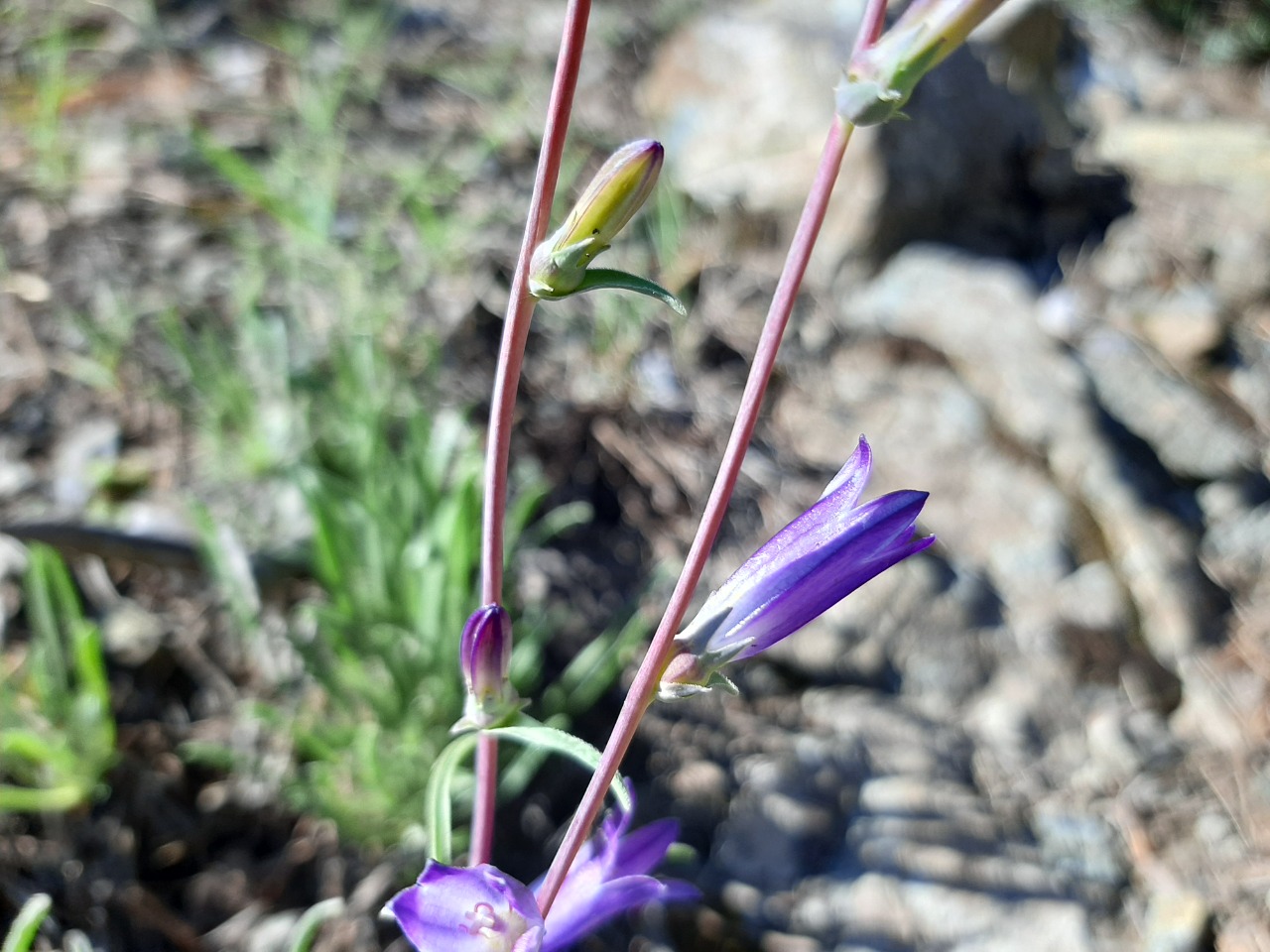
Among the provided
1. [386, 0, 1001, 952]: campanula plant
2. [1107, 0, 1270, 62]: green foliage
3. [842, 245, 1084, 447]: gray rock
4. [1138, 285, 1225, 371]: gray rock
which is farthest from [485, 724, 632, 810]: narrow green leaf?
[1107, 0, 1270, 62]: green foliage

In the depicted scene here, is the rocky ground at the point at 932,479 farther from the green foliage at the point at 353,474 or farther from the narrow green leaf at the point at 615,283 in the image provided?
the narrow green leaf at the point at 615,283

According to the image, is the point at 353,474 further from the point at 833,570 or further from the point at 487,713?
the point at 833,570

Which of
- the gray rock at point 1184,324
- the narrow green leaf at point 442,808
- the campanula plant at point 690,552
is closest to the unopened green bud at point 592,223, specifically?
the campanula plant at point 690,552

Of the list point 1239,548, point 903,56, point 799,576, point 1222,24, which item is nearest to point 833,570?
point 799,576

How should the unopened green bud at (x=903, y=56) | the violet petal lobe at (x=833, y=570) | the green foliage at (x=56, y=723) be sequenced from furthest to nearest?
1. the green foliage at (x=56, y=723)
2. the violet petal lobe at (x=833, y=570)
3. the unopened green bud at (x=903, y=56)

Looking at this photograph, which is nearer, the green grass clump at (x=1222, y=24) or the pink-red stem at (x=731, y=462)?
the pink-red stem at (x=731, y=462)

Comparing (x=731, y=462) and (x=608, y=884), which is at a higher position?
(x=731, y=462)
